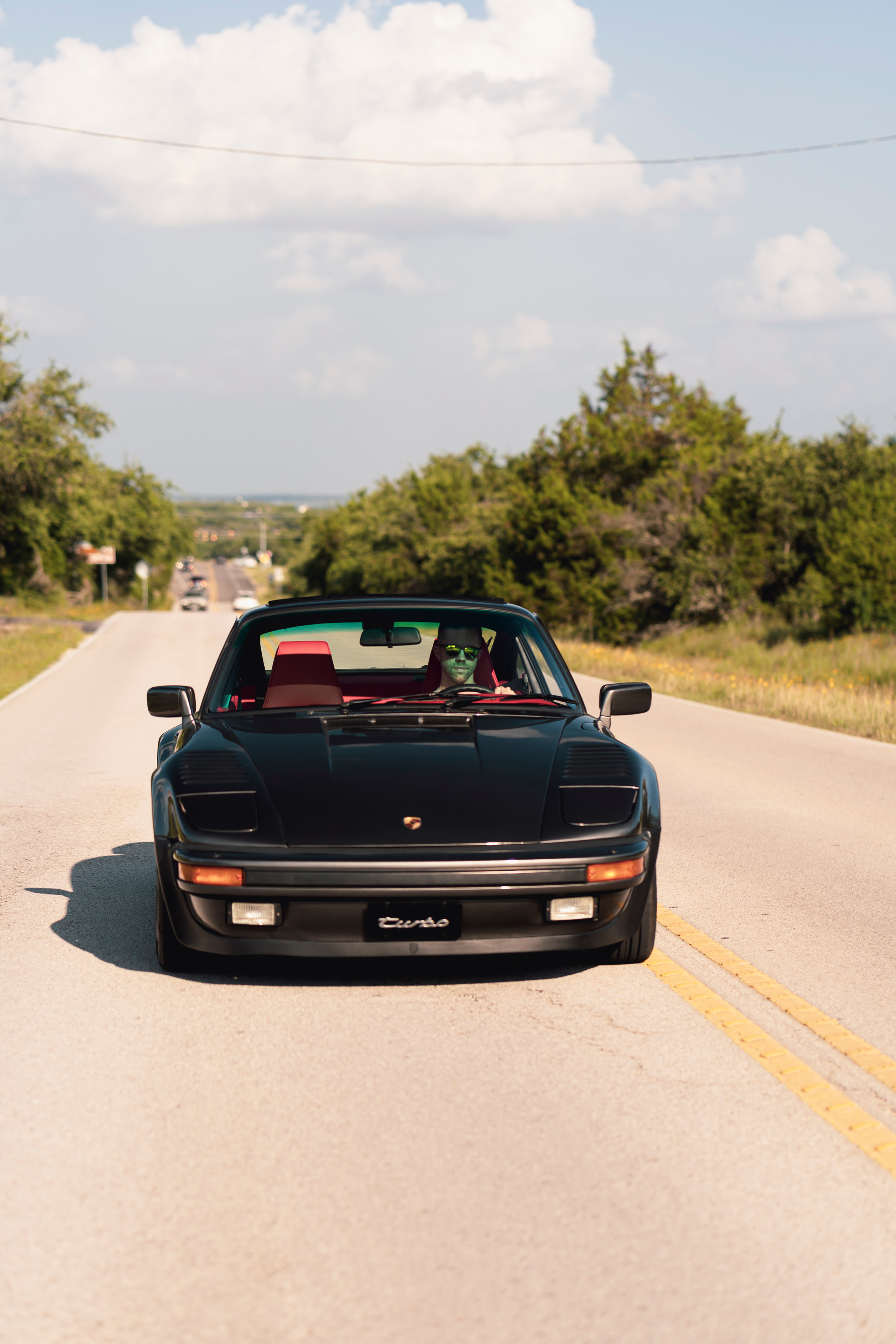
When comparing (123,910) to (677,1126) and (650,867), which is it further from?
(677,1126)

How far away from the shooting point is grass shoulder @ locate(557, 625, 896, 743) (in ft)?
55.3

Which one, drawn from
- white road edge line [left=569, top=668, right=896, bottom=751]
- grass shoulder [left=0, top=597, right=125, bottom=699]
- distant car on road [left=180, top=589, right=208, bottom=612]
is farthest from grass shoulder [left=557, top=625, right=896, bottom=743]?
distant car on road [left=180, top=589, right=208, bottom=612]

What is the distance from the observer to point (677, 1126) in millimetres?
3643

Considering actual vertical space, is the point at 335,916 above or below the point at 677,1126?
above

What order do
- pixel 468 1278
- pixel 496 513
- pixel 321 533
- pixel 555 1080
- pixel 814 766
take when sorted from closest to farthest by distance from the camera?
pixel 468 1278
pixel 555 1080
pixel 814 766
pixel 496 513
pixel 321 533

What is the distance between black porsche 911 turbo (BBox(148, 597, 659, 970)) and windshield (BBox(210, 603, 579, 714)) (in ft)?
1.23

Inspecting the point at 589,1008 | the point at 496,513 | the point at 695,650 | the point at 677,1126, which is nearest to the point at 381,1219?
the point at 677,1126

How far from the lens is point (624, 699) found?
599 centimetres

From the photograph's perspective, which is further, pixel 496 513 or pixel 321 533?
pixel 321 533

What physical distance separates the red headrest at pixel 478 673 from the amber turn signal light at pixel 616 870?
5.70 feet

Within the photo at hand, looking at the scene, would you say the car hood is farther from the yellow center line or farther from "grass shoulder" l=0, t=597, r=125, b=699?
"grass shoulder" l=0, t=597, r=125, b=699

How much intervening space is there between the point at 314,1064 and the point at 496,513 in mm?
62025

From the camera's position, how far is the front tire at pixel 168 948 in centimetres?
489

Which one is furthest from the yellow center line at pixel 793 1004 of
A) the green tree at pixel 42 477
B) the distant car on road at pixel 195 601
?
the distant car on road at pixel 195 601
